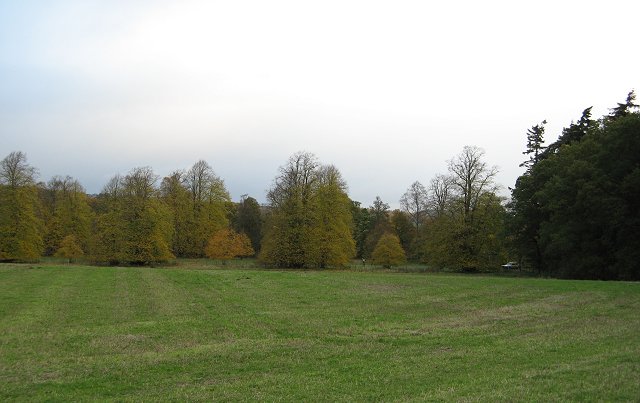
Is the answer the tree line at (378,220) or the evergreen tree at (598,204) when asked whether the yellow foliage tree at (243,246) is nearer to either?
the tree line at (378,220)

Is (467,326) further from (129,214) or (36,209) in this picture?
(36,209)

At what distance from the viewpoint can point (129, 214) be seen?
197ft

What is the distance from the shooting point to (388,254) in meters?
62.2

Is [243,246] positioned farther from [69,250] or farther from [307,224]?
[69,250]

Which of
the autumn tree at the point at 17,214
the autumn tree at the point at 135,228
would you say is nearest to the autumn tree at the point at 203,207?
the autumn tree at the point at 135,228

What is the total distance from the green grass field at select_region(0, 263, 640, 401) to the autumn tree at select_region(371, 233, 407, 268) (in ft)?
121

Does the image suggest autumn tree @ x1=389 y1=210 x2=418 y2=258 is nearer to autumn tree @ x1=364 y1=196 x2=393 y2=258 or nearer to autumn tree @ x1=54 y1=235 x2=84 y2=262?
autumn tree @ x1=364 y1=196 x2=393 y2=258

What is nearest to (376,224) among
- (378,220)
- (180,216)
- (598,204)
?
(378,220)

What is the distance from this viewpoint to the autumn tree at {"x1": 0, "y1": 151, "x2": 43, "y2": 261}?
59.2 meters

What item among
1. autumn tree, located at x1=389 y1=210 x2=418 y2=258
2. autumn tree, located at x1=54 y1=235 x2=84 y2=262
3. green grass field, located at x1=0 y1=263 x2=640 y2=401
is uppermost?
autumn tree, located at x1=389 y1=210 x2=418 y2=258

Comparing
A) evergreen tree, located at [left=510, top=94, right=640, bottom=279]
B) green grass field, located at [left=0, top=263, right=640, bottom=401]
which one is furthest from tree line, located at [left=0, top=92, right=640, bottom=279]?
green grass field, located at [left=0, top=263, right=640, bottom=401]

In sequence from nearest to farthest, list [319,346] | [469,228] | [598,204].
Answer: [319,346] → [598,204] → [469,228]

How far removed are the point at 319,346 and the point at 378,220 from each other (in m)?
71.5

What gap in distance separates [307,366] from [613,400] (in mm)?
5656
